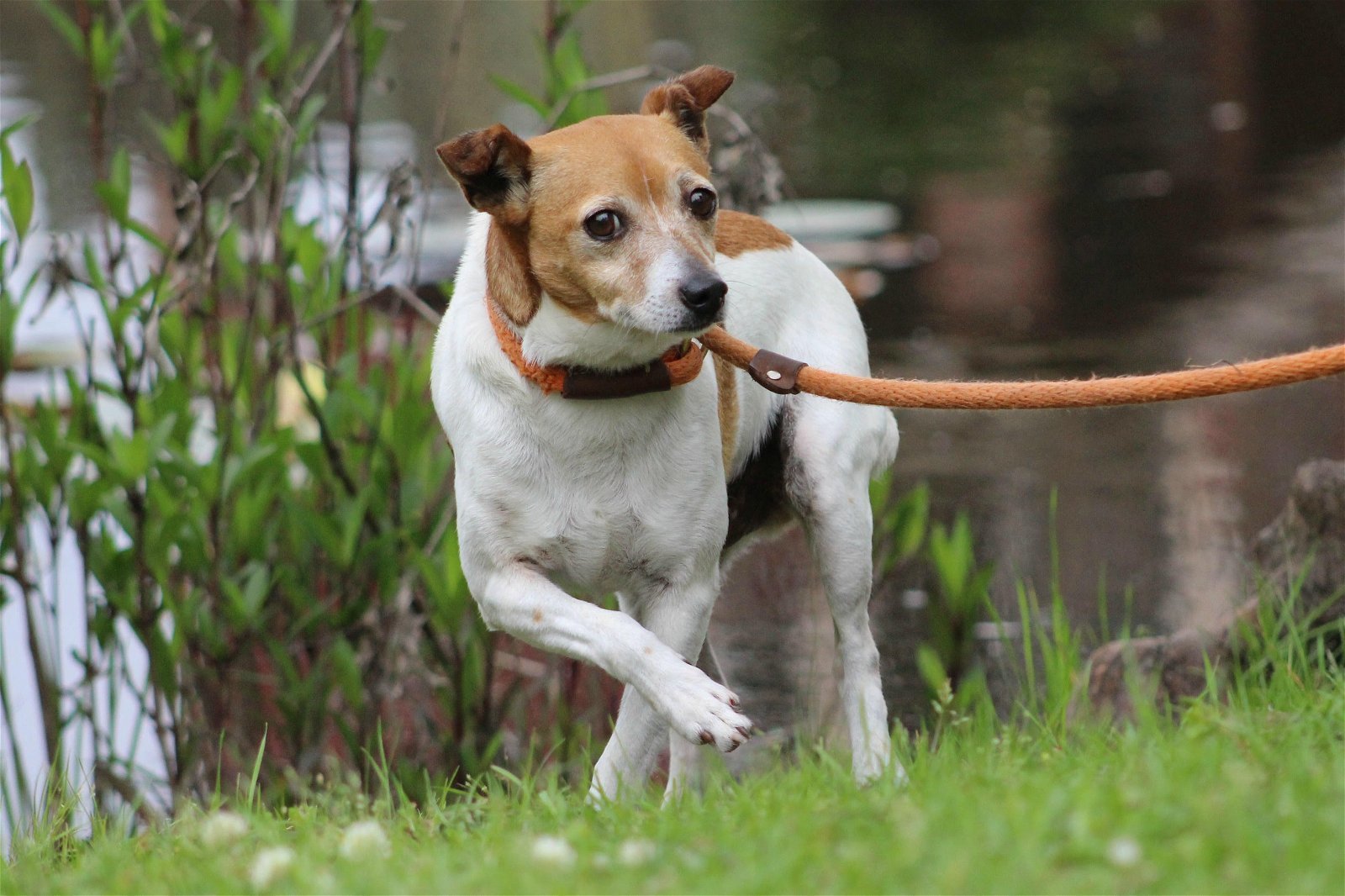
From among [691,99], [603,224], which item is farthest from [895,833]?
[691,99]

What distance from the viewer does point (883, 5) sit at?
18594 millimetres

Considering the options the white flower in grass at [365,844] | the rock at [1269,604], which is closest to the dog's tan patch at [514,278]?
the white flower in grass at [365,844]

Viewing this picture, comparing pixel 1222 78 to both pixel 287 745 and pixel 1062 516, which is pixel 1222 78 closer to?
pixel 1062 516

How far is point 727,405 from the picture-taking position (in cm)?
374

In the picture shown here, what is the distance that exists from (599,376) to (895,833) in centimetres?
129

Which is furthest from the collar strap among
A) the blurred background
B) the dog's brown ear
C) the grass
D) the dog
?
the blurred background

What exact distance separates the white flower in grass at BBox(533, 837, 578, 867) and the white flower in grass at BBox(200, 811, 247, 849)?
755 mm

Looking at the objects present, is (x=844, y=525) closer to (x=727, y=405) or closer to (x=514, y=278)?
(x=727, y=405)

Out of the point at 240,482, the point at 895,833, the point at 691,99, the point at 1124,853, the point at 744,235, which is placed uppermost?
the point at 691,99

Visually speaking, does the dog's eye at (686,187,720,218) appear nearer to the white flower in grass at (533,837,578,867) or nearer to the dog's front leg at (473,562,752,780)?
the dog's front leg at (473,562,752,780)

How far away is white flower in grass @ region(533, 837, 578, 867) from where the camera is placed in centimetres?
248

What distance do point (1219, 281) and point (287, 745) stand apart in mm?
5671

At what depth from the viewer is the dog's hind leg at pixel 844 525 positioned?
3.89 meters

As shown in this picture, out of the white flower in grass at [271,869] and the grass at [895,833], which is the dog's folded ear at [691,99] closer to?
the grass at [895,833]
